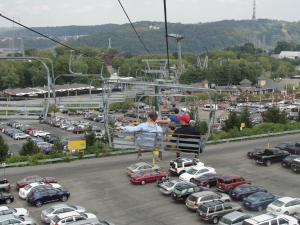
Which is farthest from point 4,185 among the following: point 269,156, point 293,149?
point 293,149

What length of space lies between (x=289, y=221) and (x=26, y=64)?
5413 cm

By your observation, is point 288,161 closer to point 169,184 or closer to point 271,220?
point 169,184

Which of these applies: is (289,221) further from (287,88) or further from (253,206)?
(287,88)

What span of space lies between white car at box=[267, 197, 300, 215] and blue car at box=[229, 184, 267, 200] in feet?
3.46

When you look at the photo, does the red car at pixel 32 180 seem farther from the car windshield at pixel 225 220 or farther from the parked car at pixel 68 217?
the car windshield at pixel 225 220

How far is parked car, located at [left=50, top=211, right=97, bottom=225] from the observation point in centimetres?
1057

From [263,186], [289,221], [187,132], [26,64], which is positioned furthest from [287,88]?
[187,132]

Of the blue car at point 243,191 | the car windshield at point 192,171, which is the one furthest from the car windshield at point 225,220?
the car windshield at point 192,171

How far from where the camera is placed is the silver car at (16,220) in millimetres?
10367

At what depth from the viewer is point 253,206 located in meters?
12.2

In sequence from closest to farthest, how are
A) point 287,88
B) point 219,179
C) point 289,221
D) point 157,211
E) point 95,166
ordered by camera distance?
point 289,221
point 157,211
point 219,179
point 95,166
point 287,88

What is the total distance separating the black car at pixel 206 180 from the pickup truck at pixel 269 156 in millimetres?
3199

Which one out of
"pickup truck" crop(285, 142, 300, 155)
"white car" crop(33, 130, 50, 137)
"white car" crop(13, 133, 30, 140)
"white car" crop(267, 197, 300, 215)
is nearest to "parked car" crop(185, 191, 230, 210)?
"white car" crop(267, 197, 300, 215)

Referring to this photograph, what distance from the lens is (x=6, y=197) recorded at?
1252cm
